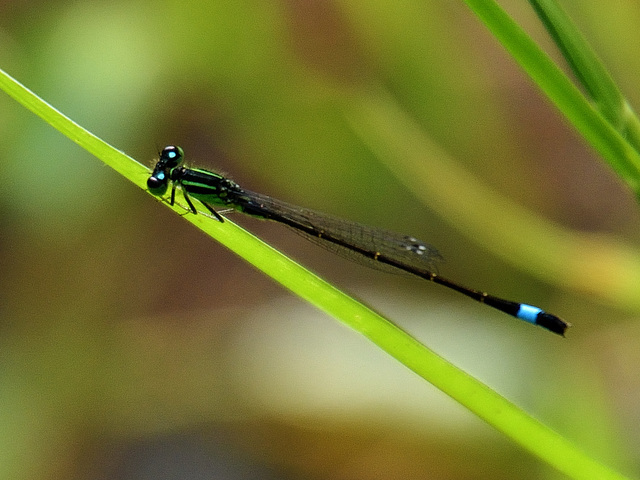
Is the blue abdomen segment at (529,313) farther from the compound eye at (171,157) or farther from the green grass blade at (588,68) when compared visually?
the compound eye at (171,157)

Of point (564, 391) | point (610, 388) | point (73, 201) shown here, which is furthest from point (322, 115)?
point (610, 388)

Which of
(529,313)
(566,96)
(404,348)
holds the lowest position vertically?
(404,348)

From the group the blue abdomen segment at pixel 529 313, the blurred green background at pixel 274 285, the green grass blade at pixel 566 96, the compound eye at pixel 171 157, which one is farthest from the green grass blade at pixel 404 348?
the blurred green background at pixel 274 285

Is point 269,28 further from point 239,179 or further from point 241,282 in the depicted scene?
point 241,282

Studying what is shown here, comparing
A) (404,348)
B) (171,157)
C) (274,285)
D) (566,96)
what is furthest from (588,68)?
(274,285)

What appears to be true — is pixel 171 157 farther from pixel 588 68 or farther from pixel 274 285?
pixel 274 285

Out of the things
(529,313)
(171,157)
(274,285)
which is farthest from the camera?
(274,285)

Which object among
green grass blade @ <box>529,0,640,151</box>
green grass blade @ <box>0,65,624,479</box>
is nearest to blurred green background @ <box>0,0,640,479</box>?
green grass blade @ <box>0,65,624,479</box>

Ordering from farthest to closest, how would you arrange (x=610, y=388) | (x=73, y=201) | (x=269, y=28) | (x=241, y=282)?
(x=241, y=282), (x=610, y=388), (x=269, y=28), (x=73, y=201)
